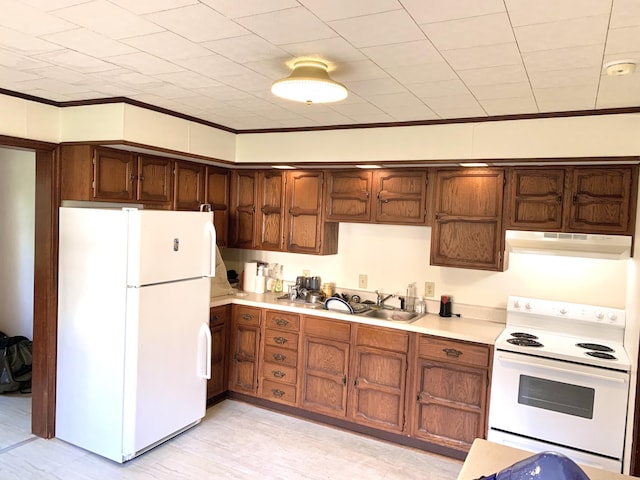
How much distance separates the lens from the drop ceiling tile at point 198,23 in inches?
65.7

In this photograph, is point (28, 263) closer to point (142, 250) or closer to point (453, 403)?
point (142, 250)

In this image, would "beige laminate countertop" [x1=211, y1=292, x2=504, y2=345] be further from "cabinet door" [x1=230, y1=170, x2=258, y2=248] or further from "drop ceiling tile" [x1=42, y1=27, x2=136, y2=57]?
"drop ceiling tile" [x1=42, y1=27, x2=136, y2=57]

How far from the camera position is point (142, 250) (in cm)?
293

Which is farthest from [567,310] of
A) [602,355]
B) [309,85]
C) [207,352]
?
[207,352]

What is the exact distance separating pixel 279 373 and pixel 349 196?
1.56 metres

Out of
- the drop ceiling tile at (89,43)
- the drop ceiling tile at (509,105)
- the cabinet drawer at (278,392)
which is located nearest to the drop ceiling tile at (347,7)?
the drop ceiling tile at (89,43)

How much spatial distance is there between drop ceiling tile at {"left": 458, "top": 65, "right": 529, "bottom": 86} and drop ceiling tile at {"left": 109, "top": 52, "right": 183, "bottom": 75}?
55.1 inches

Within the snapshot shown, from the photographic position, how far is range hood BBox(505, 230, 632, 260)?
2.93 meters

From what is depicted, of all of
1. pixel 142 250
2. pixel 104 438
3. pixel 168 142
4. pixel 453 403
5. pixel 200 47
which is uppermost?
pixel 200 47

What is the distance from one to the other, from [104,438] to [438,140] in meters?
2.97

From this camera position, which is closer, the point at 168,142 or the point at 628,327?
the point at 628,327

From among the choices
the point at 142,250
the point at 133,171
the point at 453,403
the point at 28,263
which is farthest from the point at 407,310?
the point at 28,263

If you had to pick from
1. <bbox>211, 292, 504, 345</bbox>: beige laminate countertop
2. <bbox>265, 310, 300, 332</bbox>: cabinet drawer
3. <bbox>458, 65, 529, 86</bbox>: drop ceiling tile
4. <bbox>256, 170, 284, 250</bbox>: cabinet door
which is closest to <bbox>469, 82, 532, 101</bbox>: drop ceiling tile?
<bbox>458, 65, 529, 86</bbox>: drop ceiling tile

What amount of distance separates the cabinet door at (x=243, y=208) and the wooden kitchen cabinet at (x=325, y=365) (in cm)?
105
